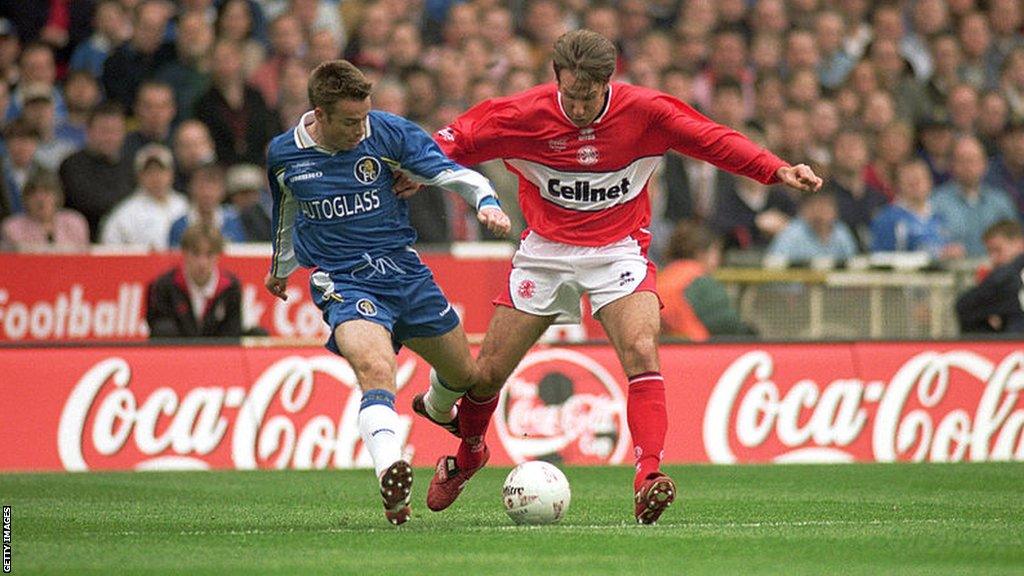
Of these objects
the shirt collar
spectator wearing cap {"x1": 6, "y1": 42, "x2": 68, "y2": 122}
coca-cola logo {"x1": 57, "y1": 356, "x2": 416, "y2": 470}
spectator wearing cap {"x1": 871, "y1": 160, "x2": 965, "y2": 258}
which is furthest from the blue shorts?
spectator wearing cap {"x1": 871, "y1": 160, "x2": 965, "y2": 258}

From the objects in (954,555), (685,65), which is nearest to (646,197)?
(954,555)

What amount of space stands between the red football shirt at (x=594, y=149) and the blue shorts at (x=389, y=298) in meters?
0.74

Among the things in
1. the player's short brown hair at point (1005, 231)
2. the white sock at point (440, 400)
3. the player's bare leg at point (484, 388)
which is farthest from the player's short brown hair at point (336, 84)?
the player's short brown hair at point (1005, 231)

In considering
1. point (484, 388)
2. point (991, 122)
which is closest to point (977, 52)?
point (991, 122)

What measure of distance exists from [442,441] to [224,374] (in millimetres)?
1749

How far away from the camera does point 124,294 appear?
15.6 m

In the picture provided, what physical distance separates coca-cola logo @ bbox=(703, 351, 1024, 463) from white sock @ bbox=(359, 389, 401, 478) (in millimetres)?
6426

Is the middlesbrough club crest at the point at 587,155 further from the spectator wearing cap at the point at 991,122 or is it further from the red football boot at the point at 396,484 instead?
the spectator wearing cap at the point at 991,122

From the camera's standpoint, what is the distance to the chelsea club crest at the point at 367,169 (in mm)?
9383

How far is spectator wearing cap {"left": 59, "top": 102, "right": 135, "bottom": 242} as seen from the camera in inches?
642

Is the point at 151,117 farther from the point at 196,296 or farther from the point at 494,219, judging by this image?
the point at 494,219

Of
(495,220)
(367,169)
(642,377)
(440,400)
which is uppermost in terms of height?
(367,169)

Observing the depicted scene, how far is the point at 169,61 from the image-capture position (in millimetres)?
17922

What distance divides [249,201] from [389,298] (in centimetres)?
753
